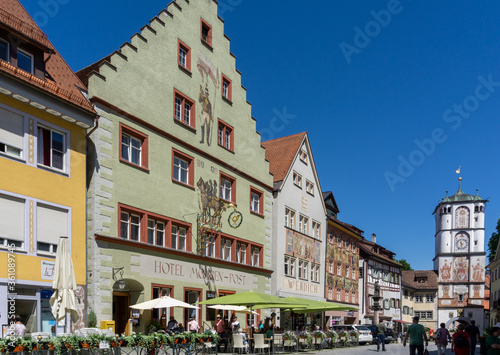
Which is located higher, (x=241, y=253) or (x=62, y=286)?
(x=62, y=286)

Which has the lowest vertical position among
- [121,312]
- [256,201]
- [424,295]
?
[424,295]

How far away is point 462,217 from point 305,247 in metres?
78.9

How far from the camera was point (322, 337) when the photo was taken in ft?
110

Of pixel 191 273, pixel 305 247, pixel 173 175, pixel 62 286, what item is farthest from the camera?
pixel 305 247

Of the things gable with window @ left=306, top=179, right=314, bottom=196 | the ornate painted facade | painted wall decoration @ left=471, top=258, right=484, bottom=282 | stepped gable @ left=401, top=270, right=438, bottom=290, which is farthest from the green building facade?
painted wall decoration @ left=471, top=258, right=484, bottom=282

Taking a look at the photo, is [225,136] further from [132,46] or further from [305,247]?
[305,247]

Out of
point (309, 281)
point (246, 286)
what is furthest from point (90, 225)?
point (309, 281)

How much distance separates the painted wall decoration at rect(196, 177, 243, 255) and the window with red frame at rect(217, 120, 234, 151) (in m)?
2.59

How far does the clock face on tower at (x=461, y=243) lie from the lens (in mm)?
109375

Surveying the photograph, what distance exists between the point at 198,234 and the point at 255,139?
921cm

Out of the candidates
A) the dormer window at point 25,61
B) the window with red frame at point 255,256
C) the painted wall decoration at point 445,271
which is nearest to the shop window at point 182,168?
the window with red frame at point 255,256

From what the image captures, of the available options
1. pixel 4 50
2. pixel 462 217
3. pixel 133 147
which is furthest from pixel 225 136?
pixel 462 217

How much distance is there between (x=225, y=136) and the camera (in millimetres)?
32969

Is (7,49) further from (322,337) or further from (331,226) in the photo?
(331,226)
